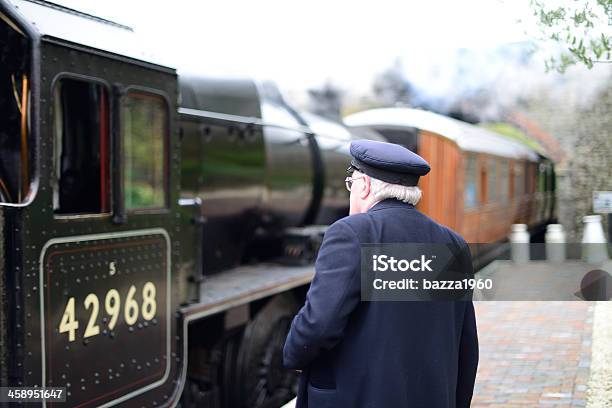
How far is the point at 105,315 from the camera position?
3.10m

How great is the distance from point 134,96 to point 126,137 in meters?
0.22

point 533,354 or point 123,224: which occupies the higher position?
point 123,224

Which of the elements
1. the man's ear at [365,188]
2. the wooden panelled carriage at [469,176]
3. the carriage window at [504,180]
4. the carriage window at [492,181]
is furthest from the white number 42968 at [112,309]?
the carriage window at [504,180]

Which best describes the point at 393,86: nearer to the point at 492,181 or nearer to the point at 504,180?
the point at 492,181

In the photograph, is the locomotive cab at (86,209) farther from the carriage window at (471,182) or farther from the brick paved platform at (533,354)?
the carriage window at (471,182)

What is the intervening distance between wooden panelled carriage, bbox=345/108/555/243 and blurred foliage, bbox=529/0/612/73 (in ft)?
18.0

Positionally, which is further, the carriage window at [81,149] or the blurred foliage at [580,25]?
the blurred foliage at [580,25]

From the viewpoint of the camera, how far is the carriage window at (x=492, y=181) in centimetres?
1188

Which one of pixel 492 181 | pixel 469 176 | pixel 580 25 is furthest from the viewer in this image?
pixel 492 181

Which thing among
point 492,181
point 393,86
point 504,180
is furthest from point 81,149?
point 504,180

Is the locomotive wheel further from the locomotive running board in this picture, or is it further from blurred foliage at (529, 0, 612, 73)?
blurred foliage at (529, 0, 612, 73)

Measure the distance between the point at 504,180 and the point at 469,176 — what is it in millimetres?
2704

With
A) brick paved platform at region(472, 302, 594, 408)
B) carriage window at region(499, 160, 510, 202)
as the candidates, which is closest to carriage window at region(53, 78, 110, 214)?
brick paved platform at region(472, 302, 594, 408)

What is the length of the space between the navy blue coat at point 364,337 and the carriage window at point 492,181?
1012 centimetres
